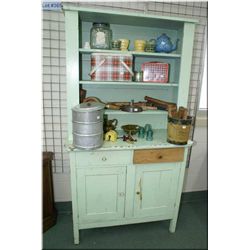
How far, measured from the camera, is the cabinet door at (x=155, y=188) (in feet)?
5.14

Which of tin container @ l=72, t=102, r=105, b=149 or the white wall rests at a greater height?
tin container @ l=72, t=102, r=105, b=149

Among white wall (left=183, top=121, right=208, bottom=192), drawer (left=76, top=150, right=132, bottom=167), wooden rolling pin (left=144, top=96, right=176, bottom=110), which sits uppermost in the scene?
wooden rolling pin (left=144, top=96, right=176, bottom=110)

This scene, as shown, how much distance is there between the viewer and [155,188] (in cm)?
162

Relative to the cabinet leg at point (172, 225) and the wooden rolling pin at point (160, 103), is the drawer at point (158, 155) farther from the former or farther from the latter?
the cabinet leg at point (172, 225)

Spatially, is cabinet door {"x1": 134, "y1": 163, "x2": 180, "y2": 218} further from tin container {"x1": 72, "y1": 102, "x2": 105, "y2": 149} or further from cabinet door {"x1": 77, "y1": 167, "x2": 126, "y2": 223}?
tin container {"x1": 72, "y1": 102, "x2": 105, "y2": 149}

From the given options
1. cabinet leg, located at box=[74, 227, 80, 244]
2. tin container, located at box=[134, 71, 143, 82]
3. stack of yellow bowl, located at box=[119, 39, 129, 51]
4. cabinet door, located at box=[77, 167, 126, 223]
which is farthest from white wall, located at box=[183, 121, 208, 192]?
cabinet leg, located at box=[74, 227, 80, 244]

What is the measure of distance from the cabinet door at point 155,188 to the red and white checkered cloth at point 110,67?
76 cm

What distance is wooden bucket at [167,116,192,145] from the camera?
1.44 meters

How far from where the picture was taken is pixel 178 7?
1.75m

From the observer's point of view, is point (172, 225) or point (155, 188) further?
point (172, 225)

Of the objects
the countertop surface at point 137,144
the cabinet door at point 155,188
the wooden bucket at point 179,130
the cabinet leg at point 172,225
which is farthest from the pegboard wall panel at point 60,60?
the cabinet leg at point 172,225

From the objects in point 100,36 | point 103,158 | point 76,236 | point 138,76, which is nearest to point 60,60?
point 100,36

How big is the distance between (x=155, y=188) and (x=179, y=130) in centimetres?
56

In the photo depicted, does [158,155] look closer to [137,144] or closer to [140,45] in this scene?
[137,144]
